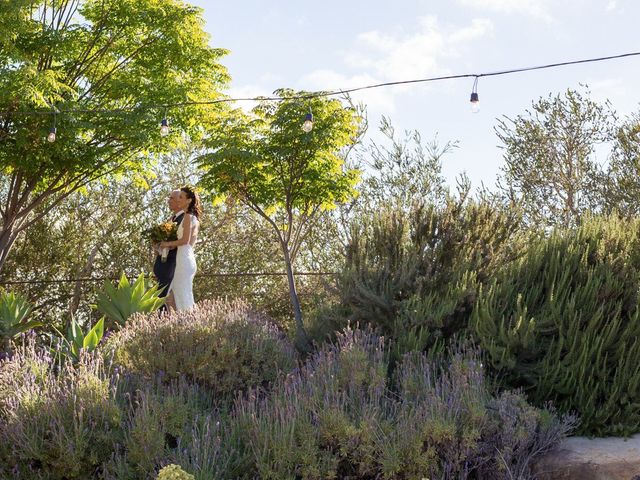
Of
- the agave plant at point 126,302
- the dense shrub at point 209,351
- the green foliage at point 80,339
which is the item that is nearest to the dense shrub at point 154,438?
the dense shrub at point 209,351

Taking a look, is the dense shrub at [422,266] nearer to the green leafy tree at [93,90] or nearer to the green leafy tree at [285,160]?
the green leafy tree at [285,160]

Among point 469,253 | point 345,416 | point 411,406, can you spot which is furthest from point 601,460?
point 469,253

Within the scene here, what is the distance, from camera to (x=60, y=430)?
423 cm

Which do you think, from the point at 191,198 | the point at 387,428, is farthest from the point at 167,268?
the point at 387,428

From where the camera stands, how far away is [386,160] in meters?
17.6

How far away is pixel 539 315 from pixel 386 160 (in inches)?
475

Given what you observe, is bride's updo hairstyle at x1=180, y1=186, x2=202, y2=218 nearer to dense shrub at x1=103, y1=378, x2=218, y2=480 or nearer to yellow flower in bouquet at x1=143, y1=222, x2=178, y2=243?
yellow flower in bouquet at x1=143, y1=222, x2=178, y2=243

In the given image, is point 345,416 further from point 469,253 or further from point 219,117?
point 219,117

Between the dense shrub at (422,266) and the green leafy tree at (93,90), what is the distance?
10202 millimetres

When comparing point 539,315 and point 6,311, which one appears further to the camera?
point 6,311

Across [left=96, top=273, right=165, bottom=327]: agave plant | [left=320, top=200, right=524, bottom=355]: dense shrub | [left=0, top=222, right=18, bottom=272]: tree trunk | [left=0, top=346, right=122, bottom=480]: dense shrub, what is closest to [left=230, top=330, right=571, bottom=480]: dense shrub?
[left=0, top=346, right=122, bottom=480]: dense shrub

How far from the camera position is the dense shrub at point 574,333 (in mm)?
5473

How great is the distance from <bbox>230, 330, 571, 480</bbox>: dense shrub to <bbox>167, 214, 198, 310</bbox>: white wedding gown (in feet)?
17.2

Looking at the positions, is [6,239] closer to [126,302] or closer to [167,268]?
[167,268]
